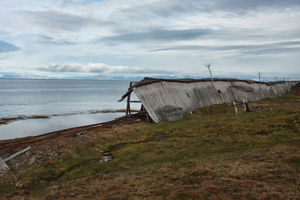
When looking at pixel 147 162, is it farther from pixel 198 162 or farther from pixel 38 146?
pixel 38 146

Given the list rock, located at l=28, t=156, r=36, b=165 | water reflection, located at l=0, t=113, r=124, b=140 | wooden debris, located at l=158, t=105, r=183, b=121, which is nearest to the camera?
rock, located at l=28, t=156, r=36, b=165

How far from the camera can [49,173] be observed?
10523 mm

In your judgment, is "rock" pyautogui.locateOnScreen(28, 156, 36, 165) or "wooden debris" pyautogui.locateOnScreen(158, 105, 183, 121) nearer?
"rock" pyautogui.locateOnScreen(28, 156, 36, 165)

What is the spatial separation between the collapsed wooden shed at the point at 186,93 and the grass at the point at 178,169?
6.24 meters

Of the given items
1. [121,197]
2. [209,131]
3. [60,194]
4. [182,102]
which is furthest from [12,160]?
[182,102]

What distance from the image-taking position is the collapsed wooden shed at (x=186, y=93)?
22.5 metres

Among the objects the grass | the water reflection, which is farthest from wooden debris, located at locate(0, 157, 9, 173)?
the water reflection

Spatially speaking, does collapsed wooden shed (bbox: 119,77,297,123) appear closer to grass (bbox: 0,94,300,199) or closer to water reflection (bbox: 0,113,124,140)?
grass (bbox: 0,94,300,199)

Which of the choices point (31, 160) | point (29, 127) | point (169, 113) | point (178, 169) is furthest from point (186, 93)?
point (31, 160)

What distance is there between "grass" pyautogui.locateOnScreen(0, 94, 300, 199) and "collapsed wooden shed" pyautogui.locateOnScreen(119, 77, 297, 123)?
6239 millimetres

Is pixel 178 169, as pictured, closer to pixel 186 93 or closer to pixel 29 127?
pixel 186 93

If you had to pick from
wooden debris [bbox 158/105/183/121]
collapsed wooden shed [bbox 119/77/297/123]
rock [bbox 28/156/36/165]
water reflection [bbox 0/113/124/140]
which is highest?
collapsed wooden shed [bbox 119/77/297/123]

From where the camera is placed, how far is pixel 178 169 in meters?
8.77

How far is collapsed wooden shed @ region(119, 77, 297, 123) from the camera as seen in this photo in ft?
73.9
